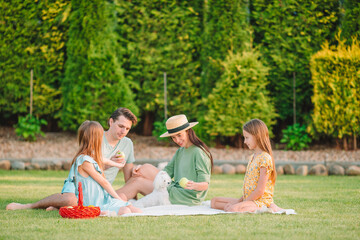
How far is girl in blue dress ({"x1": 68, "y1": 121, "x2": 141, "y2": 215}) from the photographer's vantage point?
190 inches

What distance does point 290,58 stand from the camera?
1147cm

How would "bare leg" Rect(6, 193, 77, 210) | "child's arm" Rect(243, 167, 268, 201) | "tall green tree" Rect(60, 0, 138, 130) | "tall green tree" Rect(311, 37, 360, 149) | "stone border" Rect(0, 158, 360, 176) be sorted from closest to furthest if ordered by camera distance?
1. "child's arm" Rect(243, 167, 268, 201)
2. "bare leg" Rect(6, 193, 77, 210)
3. "stone border" Rect(0, 158, 360, 176)
4. "tall green tree" Rect(311, 37, 360, 149)
5. "tall green tree" Rect(60, 0, 138, 130)

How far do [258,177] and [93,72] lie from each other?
6.85m

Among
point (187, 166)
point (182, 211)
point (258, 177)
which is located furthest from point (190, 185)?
point (258, 177)

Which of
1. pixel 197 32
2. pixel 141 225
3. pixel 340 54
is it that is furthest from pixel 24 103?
pixel 141 225

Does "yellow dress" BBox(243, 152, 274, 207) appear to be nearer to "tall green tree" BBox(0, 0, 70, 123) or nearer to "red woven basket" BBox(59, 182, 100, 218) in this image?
"red woven basket" BBox(59, 182, 100, 218)

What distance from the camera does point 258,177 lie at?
16.1 feet

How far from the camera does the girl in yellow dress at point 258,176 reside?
4.79 metres

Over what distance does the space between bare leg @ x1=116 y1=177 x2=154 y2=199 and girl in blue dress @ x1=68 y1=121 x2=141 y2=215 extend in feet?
2.11

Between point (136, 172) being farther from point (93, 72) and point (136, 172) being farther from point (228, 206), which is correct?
point (93, 72)

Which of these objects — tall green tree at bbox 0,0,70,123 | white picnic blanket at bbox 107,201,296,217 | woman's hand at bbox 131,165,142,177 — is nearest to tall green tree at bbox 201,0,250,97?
tall green tree at bbox 0,0,70,123

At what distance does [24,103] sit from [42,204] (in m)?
6.73

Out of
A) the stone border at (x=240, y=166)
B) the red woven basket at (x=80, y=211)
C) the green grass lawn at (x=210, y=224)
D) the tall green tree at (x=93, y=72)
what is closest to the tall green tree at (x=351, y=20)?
the stone border at (x=240, y=166)

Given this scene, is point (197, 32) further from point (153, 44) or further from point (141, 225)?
point (141, 225)
